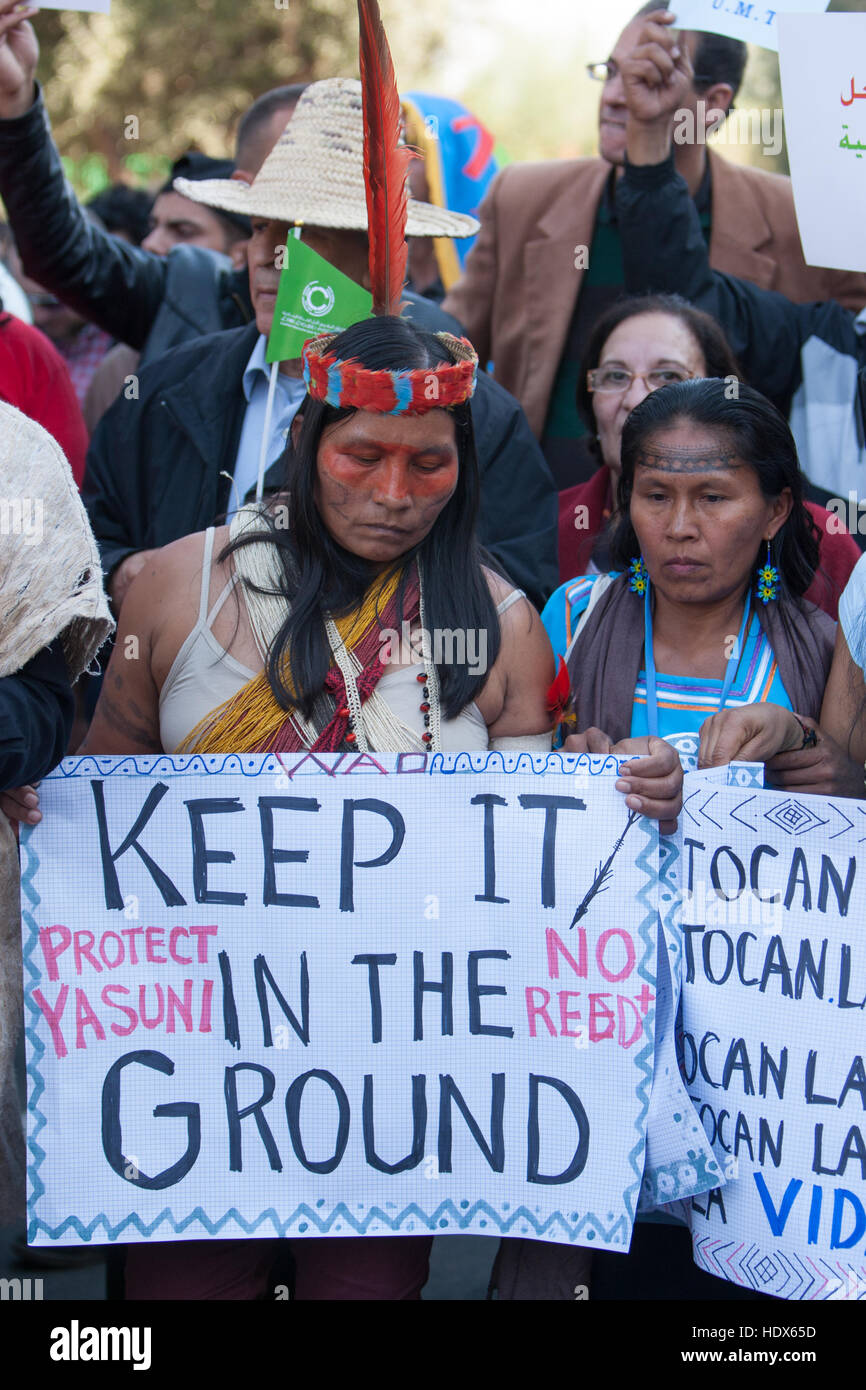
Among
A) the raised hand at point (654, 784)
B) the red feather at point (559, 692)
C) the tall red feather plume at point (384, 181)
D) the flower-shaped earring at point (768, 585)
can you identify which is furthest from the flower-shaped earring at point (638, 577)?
the tall red feather plume at point (384, 181)

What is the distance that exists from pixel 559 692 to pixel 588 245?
209cm

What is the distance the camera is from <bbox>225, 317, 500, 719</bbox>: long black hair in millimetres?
2584

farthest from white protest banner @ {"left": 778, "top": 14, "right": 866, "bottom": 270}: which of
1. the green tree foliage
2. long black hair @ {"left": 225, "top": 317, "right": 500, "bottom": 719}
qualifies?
the green tree foliage

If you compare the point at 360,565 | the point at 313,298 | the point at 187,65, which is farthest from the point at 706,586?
the point at 187,65

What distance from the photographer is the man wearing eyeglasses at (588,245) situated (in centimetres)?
431

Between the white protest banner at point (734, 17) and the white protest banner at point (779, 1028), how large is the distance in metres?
1.89

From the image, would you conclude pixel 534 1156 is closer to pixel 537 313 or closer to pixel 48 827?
pixel 48 827

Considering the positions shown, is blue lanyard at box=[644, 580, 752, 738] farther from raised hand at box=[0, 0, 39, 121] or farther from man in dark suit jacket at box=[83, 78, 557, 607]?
raised hand at box=[0, 0, 39, 121]

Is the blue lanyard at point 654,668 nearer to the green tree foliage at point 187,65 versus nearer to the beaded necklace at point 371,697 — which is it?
the beaded necklace at point 371,697

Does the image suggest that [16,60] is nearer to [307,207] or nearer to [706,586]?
[307,207]

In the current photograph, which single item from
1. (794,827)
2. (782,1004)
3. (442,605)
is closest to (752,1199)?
(782,1004)

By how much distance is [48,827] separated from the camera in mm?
2562

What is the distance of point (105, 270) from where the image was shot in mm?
4559

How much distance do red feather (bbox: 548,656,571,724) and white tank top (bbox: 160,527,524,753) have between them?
14cm
